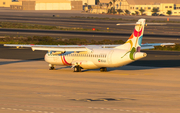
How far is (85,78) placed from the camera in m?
40.3

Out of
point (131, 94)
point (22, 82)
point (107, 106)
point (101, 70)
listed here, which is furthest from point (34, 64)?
point (107, 106)

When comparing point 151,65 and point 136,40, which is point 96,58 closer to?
point 136,40

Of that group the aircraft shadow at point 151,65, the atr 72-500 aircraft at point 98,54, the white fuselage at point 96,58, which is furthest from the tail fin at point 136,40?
the aircraft shadow at point 151,65

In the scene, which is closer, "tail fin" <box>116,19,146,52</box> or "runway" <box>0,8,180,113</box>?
"runway" <box>0,8,180,113</box>

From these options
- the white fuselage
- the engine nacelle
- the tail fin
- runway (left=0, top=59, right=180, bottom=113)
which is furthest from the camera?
the engine nacelle

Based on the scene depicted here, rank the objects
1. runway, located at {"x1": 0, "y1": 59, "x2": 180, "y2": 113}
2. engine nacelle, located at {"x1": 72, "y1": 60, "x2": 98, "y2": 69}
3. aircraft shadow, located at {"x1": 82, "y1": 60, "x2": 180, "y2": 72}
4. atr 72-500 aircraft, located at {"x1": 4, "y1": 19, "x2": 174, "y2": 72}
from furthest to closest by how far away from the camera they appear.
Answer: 1. aircraft shadow, located at {"x1": 82, "y1": 60, "x2": 180, "y2": 72}
2. engine nacelle, located at {"x1": 72, "y1": 60, "x2": 98, "y2": 69}
3. atr 72-500 aircraft, located at {"x1": 4, "y1": 19, "x2": 174, "y2": 72}
4. runway, located at {"x1": 0, "y1": 59, "x2": 180, "y2": 113}

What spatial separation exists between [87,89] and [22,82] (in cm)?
857

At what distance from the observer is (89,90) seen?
3231 cm

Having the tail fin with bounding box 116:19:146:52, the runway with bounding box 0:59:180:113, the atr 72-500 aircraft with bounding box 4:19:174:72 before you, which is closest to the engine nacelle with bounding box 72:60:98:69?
the atr 72-500 aircraft with bounding box 4:19:174:72

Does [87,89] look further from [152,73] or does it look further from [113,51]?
[152,73]

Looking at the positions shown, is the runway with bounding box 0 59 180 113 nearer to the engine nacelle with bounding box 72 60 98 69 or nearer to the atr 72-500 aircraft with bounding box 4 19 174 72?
the engine nacelle with bounding box 72 60 98 69

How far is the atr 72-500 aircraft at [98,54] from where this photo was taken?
40375mm

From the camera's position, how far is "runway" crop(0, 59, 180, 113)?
24.3m

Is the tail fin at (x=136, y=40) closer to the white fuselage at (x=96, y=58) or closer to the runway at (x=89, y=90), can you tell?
the white fuselage at (x=96, y=58)
